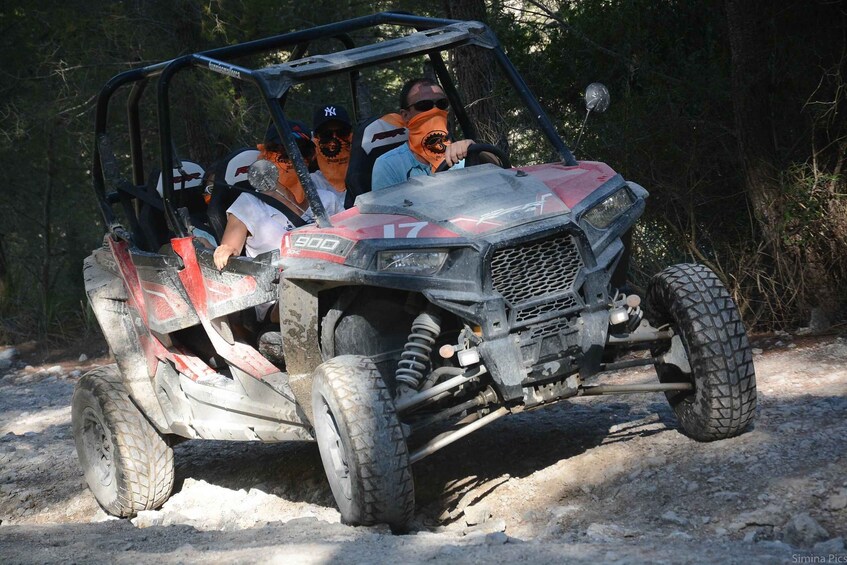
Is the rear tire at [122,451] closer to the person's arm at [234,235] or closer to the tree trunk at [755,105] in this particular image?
the person's arm at [234,235]

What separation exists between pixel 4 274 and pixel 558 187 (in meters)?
13.3

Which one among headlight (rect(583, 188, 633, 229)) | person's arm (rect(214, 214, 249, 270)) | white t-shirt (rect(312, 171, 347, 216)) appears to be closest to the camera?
headlight (rect(583, 188, 633, 229))

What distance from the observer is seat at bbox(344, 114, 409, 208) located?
6.07 meters

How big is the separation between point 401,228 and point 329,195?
1698mm

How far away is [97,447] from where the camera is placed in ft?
22.9

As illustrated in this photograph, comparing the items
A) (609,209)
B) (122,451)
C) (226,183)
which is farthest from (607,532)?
(122,451)

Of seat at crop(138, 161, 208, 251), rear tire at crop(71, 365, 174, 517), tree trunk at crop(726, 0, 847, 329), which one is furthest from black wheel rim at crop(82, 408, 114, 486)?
tree trunk at crop(726, 0, 847, 329)

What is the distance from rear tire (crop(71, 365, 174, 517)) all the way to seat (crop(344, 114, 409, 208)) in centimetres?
194

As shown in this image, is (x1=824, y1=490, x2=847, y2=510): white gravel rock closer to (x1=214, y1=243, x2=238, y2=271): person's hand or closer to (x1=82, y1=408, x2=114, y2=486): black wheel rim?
(x1=214, y1=243, x2=238, y2=271): person's hand

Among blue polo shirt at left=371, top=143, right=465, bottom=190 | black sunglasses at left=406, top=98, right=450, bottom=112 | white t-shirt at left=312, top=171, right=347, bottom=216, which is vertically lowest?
white t-shirt at left=312, top=171, right=347, bottom=216

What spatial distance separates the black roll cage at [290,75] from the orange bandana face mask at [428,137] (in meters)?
0.37

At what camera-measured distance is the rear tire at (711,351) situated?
17.0 feet

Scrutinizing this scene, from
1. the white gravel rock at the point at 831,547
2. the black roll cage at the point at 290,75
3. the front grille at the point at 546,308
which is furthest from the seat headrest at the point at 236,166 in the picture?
the white gravel rock at the point at 831,547

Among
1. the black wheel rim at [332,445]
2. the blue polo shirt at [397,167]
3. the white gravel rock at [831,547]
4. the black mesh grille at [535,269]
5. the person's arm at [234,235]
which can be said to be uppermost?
the blue polo shirt at [397,167]
